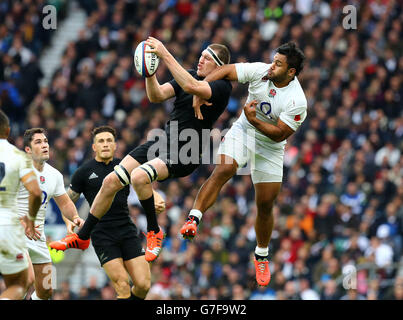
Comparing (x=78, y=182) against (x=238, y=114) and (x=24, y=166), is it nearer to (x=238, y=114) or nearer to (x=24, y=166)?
(x=24, y=166)

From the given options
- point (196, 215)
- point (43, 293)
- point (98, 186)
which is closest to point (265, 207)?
point (196, 215)

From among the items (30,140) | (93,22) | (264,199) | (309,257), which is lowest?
(309,257)

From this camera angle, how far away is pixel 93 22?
71.7 ft

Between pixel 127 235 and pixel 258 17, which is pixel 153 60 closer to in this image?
pixel 127 235

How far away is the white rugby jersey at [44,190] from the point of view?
10492 mm

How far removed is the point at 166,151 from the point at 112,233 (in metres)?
1.82

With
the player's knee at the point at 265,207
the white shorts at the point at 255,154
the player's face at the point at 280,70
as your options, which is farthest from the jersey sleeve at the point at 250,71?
the player's knee at the point at 265,207

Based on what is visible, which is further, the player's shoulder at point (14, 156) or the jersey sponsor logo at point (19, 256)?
the jersey sponsor logo at point (19, 256)

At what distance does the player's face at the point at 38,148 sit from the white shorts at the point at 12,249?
1956 mm

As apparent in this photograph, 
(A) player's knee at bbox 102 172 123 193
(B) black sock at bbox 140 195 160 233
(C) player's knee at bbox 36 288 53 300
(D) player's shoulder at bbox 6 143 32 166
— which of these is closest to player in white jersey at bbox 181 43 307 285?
(B) black sock at bbox 140 195 160 233

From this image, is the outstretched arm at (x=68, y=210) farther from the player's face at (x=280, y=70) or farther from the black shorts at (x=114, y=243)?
the player's face at (x=280, y=70)

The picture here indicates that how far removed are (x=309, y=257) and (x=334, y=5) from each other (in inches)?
353
